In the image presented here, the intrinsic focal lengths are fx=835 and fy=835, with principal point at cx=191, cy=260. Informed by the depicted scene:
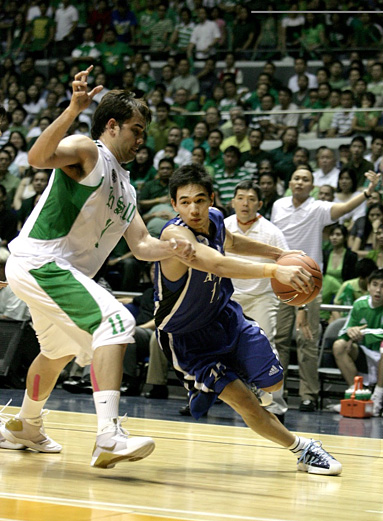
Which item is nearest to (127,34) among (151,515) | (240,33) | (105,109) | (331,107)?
(240,33)

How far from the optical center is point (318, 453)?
4.68 meters

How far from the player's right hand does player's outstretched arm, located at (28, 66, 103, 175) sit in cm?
109

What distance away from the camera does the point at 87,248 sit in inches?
171

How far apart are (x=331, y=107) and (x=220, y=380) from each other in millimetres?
7788

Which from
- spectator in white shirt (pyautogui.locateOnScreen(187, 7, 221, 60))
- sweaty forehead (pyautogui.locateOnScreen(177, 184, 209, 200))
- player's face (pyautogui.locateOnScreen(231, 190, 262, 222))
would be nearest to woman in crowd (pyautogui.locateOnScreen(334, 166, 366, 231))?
player's face (pyautogui.locateOnScreen(231, 190, 262, 222))

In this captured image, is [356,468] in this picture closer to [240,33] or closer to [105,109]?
[105,109]

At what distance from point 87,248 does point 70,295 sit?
0.35 metres

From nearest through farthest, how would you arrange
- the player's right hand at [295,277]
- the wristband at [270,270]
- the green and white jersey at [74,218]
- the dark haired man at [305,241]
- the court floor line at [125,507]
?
the court floor line at [125,507] < the player's right hand at [295,277] < the wristband at [270,270] < the green and white jersey at [74,218] < the dark haired man at [305,241]

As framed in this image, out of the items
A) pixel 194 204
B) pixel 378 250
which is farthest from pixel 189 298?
pixel 378 250

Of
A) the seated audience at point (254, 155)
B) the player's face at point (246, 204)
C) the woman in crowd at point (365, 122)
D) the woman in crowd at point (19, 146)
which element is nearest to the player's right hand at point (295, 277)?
the player's face at point (246, 204)

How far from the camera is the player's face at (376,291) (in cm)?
851

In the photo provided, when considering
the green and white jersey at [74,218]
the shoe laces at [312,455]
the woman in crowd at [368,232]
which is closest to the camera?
the green and white jersey at [74,218]

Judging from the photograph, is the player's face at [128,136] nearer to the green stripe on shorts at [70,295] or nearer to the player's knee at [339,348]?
the green stripe on shorts at [70,295]

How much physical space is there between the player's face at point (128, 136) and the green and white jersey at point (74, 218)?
0.21 ft
